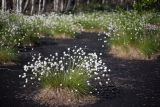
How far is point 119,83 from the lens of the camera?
13.8 meters

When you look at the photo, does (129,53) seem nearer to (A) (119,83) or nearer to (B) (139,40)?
(B) (139,40)

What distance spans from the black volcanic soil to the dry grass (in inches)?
11.2

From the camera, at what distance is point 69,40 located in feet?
83.9

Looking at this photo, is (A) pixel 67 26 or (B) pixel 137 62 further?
(A) pixel 67 26

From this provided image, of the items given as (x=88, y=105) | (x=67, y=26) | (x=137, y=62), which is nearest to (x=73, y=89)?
(x=88, y=105)

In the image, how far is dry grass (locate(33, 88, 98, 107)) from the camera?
1102cm

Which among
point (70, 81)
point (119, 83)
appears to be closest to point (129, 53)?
point (119, 83)

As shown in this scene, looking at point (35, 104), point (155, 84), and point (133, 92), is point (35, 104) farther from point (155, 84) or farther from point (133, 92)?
point (155, 84)

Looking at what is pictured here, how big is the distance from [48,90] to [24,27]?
36.8 ft

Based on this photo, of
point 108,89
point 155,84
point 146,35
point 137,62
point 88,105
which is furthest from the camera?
point 146,35

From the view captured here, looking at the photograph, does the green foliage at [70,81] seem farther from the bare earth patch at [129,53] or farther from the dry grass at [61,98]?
the bare earth patch at [129,53]

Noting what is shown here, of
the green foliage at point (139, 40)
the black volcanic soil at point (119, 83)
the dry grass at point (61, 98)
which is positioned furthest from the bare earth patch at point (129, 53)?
the dry grass at point (61, 98)

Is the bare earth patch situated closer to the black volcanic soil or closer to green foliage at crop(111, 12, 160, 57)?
green foliage at crop(111, 12, 160, 57)

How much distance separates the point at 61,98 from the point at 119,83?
3.21m
